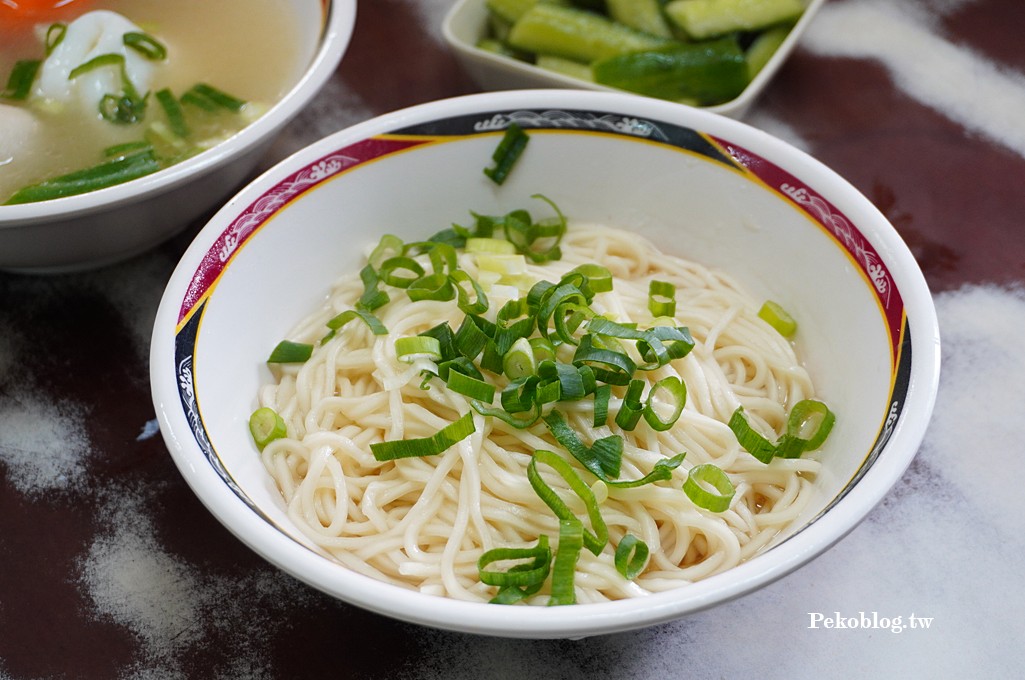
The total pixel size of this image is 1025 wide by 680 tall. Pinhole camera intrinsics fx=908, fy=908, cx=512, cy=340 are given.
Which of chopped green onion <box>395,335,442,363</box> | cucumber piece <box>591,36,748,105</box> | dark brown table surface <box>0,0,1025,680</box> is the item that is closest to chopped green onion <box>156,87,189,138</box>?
dark brown table surface <box>0,0,1025,680</box>

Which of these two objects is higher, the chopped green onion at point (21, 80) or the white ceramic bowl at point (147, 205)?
the white ceramic bowl at point (147, 205)

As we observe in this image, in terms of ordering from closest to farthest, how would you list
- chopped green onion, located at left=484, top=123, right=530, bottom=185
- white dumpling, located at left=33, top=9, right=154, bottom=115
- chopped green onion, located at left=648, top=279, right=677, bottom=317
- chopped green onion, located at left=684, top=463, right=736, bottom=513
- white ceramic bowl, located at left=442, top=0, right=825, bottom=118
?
chopped green onion, located at left=684, top=463, right=736, bottom=513 → chopped green onion, located at left=648, top=279, right=677, bottom=317 → chopped green onion, located at left=484, top=123, right=530, bottom=185 → white dumpling, located at left=33, top=9, right=154, bottom=115 → white ceramic bowl, located at left=442, top=0, right=825, bottom=118

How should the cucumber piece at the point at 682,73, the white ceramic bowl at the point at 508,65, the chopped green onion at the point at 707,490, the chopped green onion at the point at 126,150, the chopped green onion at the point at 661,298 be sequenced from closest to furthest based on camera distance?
the chopped green onion at the point at 707,490 < the chopped green onion at the point at 661,298 < the chopped green onion at the point at 126,150 < the white ceramic bowl at the point at 508,65 < the cucumber piece at the point at 682,73

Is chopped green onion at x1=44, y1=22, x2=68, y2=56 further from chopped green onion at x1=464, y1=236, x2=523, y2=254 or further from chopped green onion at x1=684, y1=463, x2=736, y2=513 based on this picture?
chopped green onion at x1=684, y1=463, x2=736, y2=513

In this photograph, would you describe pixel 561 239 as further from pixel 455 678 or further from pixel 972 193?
pixel 972 193

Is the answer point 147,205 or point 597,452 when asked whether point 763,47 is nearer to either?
point 597,452

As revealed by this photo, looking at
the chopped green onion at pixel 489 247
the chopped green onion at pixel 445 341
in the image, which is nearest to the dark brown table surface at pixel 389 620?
the chopped green onion at pixel 445 341

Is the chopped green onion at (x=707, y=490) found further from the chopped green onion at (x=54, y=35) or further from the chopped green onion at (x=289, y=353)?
the chopped green onion at (x=54, y=35)
